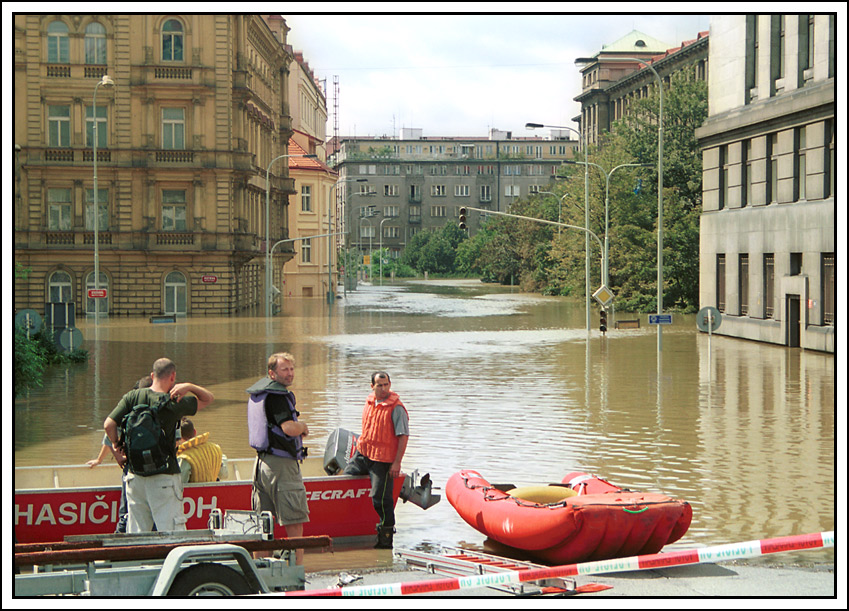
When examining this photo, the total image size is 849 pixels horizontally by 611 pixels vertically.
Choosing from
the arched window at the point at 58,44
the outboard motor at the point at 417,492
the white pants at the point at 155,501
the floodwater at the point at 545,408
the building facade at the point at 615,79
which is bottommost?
the floodwater at the point at 545,408

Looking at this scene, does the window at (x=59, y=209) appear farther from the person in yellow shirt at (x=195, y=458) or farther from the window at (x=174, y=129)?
the person in yellow shirt at (x=195, y=458)

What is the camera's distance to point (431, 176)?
164 meters

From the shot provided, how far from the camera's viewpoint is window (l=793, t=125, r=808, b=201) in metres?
36.5

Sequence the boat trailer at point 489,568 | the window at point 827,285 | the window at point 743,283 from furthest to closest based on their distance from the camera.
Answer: the window at point 743,283 → the window at point 827,285 → the boat trailer at point 489,568

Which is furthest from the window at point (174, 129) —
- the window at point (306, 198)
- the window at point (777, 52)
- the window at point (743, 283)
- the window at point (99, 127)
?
the window at point (777, 52)

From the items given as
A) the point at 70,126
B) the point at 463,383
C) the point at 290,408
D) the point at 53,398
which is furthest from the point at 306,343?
the point at 290,408

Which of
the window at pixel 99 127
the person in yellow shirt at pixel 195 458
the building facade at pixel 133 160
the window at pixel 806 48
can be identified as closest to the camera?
the person in yellow shirt at pixel 195 458

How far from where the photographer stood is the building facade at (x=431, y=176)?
160250 mm

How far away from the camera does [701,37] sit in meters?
85.1

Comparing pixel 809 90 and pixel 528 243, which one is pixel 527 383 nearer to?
pixel 809 90

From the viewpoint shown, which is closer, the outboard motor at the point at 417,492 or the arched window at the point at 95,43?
the outboard motor at the point at 417,492

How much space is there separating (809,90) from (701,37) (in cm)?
5201

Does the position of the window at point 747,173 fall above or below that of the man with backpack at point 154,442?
above

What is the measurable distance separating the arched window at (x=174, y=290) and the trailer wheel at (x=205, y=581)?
5354 centimetres
